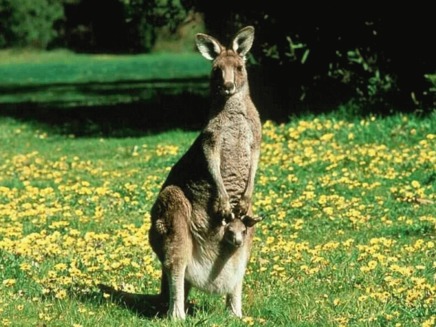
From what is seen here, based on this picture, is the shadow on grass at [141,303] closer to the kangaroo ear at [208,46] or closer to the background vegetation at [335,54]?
the kangaroo ear at [208,46]

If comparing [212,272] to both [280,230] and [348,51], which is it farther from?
[348,51]

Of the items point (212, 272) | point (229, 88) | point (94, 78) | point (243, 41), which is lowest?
point (94, 78)

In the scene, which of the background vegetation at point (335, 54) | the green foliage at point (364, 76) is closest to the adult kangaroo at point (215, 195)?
the background vegetation at point (335, 54)

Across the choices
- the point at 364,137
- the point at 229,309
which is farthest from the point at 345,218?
the point at 364,137

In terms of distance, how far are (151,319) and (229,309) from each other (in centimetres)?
54

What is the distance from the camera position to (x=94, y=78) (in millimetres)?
40594

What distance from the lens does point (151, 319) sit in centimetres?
652

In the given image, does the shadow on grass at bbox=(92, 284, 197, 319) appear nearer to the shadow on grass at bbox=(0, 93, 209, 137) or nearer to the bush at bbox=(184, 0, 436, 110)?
the bush at bbox=(184, 0, 436, 110)

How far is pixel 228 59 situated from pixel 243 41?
214 mm

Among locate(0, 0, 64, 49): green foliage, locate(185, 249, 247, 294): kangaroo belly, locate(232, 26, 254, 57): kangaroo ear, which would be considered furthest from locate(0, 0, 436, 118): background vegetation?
locate(0, 0, 64, 49): green foliage

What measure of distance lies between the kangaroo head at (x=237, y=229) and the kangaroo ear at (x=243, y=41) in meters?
1.09

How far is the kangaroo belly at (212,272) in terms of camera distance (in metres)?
6.37

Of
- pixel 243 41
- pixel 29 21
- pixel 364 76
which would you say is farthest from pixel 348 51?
pixel 29 21

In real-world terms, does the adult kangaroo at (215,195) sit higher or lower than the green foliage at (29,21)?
higher
